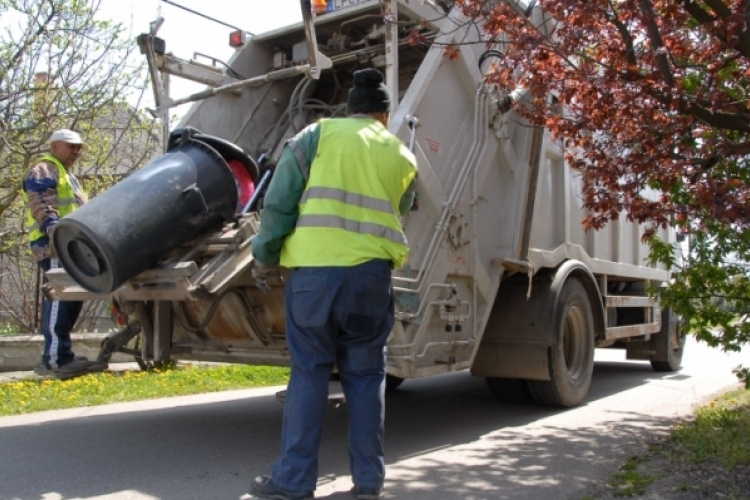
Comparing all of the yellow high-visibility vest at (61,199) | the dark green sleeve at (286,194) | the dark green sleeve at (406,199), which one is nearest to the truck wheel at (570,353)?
the dark green sleeve at (406,199)

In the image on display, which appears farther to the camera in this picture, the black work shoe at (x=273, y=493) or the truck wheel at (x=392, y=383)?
the truck wheel at (x=392, y=383)

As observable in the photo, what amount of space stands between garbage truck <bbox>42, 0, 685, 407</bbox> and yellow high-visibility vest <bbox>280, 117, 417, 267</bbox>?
0.83 meters

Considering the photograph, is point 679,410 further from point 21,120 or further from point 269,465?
point 21,120

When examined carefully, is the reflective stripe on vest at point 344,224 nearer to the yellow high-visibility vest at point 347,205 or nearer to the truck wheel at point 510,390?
the yellow high-visibility vest at point 347,205

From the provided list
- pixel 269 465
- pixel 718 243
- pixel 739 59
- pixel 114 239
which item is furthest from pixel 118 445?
pixel 739 59

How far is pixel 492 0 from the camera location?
4320 mm

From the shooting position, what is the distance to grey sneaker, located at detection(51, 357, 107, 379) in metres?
4.40

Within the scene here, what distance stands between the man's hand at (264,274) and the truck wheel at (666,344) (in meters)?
6.28

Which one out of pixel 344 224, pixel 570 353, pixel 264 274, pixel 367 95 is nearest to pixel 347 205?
pixel 344 224

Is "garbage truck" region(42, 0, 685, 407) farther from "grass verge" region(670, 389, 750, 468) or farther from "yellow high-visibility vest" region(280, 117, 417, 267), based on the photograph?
"yellow high-visibility vest" region(280, 117, 417, 267)

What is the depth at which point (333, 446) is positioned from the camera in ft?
15.1

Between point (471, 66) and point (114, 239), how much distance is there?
2.68 m

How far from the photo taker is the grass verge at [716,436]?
158 inches

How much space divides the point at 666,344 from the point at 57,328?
22.8ft
